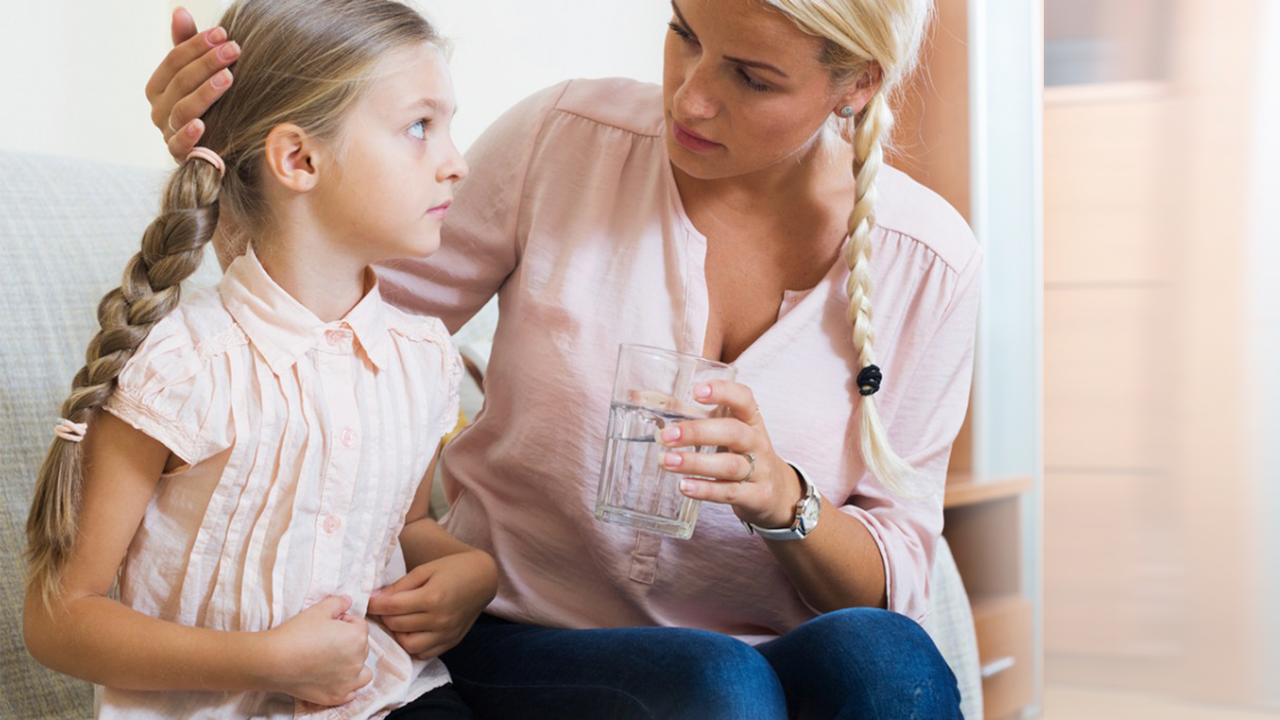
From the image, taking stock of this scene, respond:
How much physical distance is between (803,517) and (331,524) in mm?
398

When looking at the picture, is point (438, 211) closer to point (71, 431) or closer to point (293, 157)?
point (293, 157)

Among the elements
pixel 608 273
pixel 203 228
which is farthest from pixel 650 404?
pixel 203 228

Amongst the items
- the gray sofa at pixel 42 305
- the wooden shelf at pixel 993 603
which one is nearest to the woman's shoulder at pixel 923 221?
the gray sofa at pixel 42 305

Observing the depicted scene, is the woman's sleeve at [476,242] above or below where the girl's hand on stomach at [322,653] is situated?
above

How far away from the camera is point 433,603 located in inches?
38.3

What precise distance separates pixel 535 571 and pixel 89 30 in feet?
4.19

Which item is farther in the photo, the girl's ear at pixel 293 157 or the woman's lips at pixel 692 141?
the woman's lips at pixel 692 141

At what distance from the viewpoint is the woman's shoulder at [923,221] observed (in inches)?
47.4

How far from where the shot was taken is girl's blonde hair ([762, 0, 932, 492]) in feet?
3.49

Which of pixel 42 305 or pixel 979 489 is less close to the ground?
pixel 42 305

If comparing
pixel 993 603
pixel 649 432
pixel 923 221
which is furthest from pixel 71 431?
pixel 993 603

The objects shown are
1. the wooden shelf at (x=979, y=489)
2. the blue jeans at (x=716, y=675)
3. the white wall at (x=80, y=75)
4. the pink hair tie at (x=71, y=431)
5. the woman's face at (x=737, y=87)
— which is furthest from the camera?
the wooden shelf at (x=979, y=489)

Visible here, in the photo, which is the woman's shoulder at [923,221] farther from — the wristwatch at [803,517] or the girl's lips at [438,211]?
the girl's lips at [438,211]

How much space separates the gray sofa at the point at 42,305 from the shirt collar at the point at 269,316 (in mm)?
258
